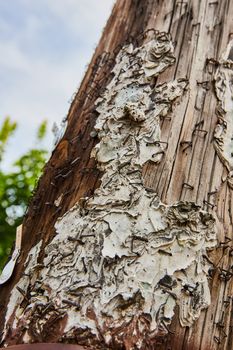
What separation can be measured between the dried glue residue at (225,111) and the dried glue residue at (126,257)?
236 millimetres

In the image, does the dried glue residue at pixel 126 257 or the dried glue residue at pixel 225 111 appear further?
the dried glue residue at pixel 225 111

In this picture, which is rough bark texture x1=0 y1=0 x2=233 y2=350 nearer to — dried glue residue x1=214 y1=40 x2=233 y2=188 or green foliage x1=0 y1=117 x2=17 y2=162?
dried glue residue x1=214 y1=40 x2=233 y2=188

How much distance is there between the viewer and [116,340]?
1.35 meters

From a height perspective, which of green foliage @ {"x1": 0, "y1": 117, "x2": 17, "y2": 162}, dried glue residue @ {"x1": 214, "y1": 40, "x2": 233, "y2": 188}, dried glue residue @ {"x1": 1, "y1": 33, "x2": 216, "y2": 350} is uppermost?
green foliage @ {"x1": 0, "y1": 117, "x2": 17, "y2": 162}

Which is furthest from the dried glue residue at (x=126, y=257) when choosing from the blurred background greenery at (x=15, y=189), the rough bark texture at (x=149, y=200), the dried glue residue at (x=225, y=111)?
the blurred background greenery at (x=15, y=189)

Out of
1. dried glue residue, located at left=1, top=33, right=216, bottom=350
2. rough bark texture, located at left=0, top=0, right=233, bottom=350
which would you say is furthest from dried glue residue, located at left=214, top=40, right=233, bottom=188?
dried glue residue, located at left=1, top=33, right=216, bottom=350

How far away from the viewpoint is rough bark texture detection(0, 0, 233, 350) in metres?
1.42

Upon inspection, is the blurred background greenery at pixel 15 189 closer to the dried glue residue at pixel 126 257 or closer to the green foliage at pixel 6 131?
the green foliage at pixel 6 131

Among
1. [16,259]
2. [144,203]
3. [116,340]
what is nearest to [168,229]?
[144,203]

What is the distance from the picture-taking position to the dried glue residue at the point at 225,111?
5.97 ft

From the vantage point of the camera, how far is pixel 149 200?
64.4 inches

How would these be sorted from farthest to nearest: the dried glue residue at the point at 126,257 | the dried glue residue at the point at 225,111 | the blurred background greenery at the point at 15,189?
1. the blurred background greenery at the point at 15,189
2. the dried glue residue at the point at 225,111
3. the dried glue residue at the point at 126,257

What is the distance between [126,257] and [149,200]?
0.76 ft

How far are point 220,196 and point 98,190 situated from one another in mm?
430
